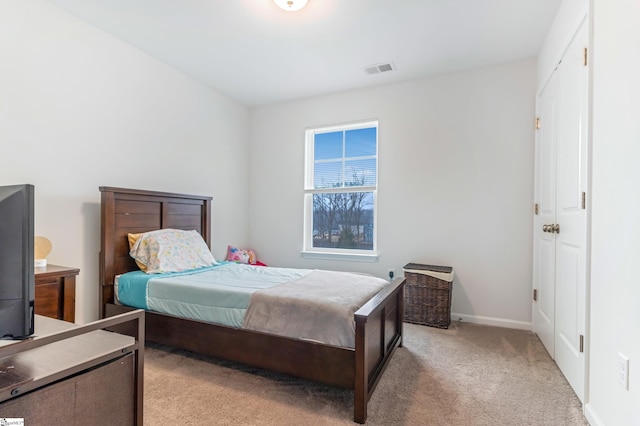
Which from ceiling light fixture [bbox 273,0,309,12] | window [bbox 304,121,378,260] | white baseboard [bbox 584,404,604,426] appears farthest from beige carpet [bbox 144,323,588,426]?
ceiling light fixture [bbox 273,0,309,12]

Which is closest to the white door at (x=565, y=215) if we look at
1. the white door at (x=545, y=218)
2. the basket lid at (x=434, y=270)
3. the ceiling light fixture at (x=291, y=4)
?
the white door at (x=545, y=218)

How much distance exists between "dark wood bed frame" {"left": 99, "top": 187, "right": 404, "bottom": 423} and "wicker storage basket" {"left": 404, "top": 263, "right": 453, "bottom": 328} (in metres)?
0.69

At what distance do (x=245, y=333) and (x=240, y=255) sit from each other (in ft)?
6.84

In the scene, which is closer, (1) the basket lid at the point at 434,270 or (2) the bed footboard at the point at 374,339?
(2) the bed footboard at the point at 374,339

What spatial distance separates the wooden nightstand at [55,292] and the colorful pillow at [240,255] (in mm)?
1974

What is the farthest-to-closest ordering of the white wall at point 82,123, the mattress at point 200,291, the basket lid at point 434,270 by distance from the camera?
the basket lid at point 434,270, the white wall at point 82,123, the mattress at point 200,291

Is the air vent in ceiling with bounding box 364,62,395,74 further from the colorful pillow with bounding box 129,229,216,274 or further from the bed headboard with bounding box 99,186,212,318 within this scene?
the colorful pillow with bounding box 129,229,216,274

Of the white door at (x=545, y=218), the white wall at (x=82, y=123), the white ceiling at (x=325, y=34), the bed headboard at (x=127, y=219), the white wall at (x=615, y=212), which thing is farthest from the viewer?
the bed headboard at (x=127, y=219)

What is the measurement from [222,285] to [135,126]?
6.21 ft

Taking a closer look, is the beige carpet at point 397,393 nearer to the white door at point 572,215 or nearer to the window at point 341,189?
the white door at point 572,215

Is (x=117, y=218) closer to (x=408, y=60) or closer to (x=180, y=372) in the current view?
(x=180, y=372)

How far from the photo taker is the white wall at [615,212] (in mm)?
1374

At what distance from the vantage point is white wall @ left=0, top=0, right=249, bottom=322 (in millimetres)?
2273

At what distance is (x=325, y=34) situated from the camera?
2781mm
